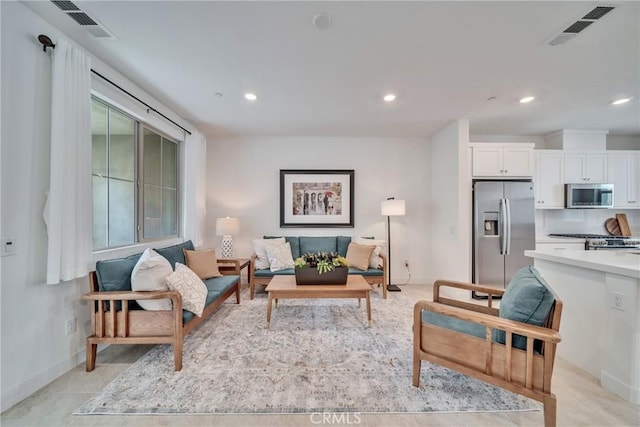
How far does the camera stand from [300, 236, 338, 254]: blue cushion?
4336 millimetres

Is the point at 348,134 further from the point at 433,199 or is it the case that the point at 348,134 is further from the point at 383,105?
the point at 433,199

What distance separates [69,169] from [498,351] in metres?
A: 3.28

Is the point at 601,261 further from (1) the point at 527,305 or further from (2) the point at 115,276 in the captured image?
(2) the point at 115,276

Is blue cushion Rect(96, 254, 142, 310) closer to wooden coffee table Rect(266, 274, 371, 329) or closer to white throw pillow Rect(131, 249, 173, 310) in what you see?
white throw pillow Rect(131, 249, 173, 310)

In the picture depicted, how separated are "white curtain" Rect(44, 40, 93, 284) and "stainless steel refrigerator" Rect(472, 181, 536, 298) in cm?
460

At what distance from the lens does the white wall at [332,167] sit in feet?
15.3

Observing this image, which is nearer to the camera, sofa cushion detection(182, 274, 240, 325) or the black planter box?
sofa cushion detection(182, 274, 240, 325)

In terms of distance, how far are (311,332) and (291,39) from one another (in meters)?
2.73

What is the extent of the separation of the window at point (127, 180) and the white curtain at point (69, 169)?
48 cm

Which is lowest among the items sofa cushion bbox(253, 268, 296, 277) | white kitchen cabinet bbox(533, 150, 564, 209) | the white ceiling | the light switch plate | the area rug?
the area rug

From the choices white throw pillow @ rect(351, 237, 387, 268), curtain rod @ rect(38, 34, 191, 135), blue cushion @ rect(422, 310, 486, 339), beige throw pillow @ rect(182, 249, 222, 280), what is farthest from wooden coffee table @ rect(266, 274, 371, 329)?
curtain rod @ rect(38, 34, 191, 135)

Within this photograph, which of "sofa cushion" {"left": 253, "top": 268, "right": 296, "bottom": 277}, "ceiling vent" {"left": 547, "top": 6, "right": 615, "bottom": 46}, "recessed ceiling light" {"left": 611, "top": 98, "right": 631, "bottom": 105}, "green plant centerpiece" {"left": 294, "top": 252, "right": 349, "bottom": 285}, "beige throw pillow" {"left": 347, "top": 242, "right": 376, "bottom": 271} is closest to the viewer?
"ceiling vent" {"left": 547, "top": 6, "right": 615, "bottom": 46}

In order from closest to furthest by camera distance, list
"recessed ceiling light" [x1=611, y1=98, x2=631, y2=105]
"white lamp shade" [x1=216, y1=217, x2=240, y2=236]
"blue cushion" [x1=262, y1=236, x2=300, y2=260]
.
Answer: "recessed ceiling light" [x1=611, y1=98, x2=631, y2=105]
"white lamp shade" [x1=216, y1=217, x2=240, y2=236]
"blue cushion" [x1=262, y1=236, x2=300, y2=260]

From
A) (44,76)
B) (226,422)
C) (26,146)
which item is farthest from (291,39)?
(226,422)
